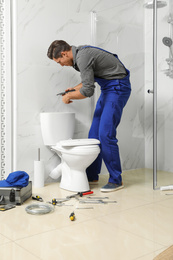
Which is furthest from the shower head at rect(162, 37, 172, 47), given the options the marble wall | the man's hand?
the man's hand

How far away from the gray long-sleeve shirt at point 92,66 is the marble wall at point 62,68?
40cm

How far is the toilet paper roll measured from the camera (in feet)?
9.56

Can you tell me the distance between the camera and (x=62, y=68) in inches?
125

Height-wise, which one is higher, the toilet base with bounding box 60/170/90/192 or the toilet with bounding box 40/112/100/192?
the toilet with bounding box 40/112/100/192

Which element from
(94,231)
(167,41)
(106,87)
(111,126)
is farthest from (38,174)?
(167,41)

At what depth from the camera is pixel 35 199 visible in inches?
99.3

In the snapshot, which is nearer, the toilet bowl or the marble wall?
the toilet bowl

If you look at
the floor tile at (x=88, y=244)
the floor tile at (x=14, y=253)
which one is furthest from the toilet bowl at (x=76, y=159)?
the floor tile at (x=14, y=253)

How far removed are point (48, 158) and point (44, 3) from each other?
57.4 inches

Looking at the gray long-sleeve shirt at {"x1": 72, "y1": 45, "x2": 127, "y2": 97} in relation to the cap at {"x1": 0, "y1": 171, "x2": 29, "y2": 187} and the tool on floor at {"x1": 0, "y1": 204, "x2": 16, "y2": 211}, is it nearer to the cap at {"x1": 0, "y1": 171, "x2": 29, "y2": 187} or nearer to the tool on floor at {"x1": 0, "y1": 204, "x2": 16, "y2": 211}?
the cap at {"x1": 0, "y1": 171, "x2": 29, "y2": 187}

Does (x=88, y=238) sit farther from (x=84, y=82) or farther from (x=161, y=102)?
(x=161, y=102)

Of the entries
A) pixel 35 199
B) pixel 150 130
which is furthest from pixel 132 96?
pixel 35 199

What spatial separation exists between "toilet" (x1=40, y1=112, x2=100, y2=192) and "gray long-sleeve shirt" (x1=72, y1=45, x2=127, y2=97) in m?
0.39

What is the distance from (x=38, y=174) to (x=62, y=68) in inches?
41.5
